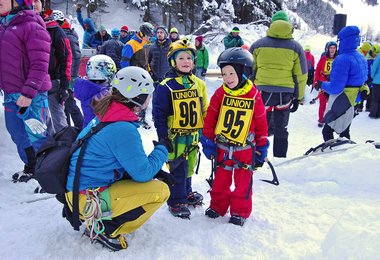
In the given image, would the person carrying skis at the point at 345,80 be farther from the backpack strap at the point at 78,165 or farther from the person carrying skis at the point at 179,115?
the backpack strap at the point at 78,165

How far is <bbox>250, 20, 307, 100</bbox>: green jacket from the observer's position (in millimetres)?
5305

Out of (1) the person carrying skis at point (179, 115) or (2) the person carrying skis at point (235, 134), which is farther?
(1) the person carrying skis at point (179, 115)

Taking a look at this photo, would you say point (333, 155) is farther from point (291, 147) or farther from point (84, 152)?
point (84, 152)

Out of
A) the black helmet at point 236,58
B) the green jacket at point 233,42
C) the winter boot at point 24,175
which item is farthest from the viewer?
the green jacket at point 233,42

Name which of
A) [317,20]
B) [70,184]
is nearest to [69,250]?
[70,184]

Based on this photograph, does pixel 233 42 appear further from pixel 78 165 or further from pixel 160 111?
pixel 78 165

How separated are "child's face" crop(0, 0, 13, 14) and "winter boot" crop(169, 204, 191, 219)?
2992 mm

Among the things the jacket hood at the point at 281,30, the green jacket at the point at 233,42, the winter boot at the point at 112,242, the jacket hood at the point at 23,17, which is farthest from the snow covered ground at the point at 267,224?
the green jacket at the point at 233,42

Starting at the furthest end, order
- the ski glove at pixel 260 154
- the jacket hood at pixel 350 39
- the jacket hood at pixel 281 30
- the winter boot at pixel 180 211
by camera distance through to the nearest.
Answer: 1. the jacket hood at pixel 350 39
2. the jacket hood at pixel 281 30
3. the winter boot at pixel 180 211
4. the ski glove at pixel 260 154

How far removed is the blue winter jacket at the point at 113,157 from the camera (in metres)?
2.75

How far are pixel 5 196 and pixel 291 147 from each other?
17.8ft

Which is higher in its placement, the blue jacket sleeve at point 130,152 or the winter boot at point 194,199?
the blue jacket sleeve at point 130,152

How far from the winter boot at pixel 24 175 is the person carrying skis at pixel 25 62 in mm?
606

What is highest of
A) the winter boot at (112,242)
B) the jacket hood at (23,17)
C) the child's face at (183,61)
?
the jacket hood at (23,17)
